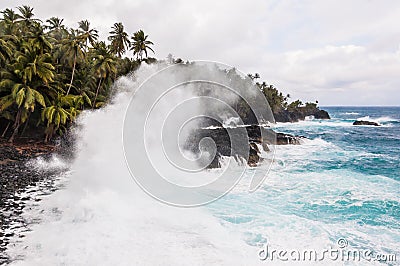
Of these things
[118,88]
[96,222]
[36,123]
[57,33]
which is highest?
[57,33]

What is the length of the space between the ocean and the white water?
3 cm

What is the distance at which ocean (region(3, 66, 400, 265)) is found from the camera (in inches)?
334

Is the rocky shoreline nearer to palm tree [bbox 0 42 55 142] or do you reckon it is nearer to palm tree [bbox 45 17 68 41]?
palm tree [bbox 0 42 55 142]

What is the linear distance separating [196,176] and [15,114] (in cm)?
1712

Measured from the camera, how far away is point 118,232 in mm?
9664

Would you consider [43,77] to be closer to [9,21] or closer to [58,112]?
[58,112]

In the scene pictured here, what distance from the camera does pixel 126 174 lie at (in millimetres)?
15836

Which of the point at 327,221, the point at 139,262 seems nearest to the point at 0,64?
the point at 139,262

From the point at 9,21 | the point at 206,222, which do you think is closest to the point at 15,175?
the point at 206,222

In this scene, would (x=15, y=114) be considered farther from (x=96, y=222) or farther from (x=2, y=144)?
(x=96, y=222)

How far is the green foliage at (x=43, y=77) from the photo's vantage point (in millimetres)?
21188

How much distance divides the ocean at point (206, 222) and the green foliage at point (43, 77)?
5656mm

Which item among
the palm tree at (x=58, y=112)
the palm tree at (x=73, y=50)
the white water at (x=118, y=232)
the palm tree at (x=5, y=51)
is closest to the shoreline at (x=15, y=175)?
the white water at (x=118, y=232)

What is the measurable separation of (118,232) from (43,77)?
54.8 feet
